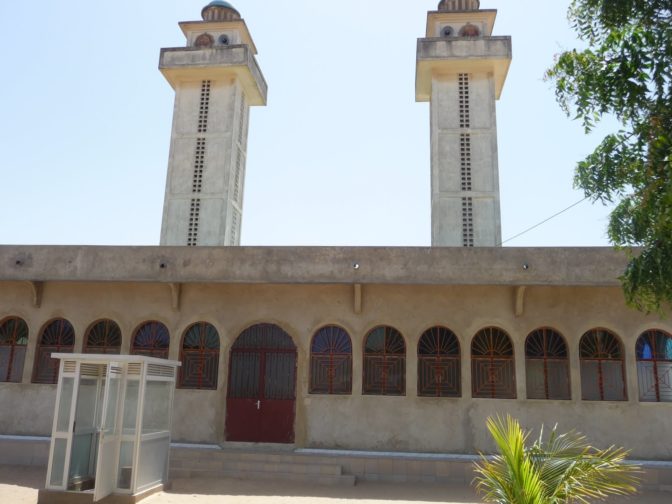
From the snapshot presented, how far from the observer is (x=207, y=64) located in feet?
73.1

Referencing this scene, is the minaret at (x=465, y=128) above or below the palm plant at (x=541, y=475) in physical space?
above

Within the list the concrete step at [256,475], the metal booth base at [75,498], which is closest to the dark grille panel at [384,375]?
the concrete step at [256,475]

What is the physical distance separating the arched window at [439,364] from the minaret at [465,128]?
934cm

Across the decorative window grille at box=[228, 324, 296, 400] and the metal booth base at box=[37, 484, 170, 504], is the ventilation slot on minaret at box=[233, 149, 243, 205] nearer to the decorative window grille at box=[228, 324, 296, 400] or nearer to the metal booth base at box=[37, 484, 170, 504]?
the decorative window grille at box=[228, 324, 296, 400]

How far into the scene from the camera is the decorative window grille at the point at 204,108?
22.4 metres

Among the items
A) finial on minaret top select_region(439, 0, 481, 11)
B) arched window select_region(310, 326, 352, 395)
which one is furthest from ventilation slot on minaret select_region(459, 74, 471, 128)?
arched window select_region(310, 326, 352, 395)

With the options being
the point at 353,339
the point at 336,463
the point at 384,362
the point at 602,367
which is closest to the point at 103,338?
the point at 353,339

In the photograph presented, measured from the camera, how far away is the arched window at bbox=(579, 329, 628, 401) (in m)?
11.1

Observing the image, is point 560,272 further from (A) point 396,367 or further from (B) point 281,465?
(B) point 281,465

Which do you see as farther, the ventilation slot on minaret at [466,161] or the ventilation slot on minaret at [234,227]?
the ventilation slot on minaret at [234,227]

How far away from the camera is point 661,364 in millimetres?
11094

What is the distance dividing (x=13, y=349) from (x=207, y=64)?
13475 millimetres

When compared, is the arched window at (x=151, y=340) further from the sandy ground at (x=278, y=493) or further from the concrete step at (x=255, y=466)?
the sandy ground at (x=278, y=493)

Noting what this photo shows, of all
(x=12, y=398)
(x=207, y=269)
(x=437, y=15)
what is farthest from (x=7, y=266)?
(x=437, y=15)
